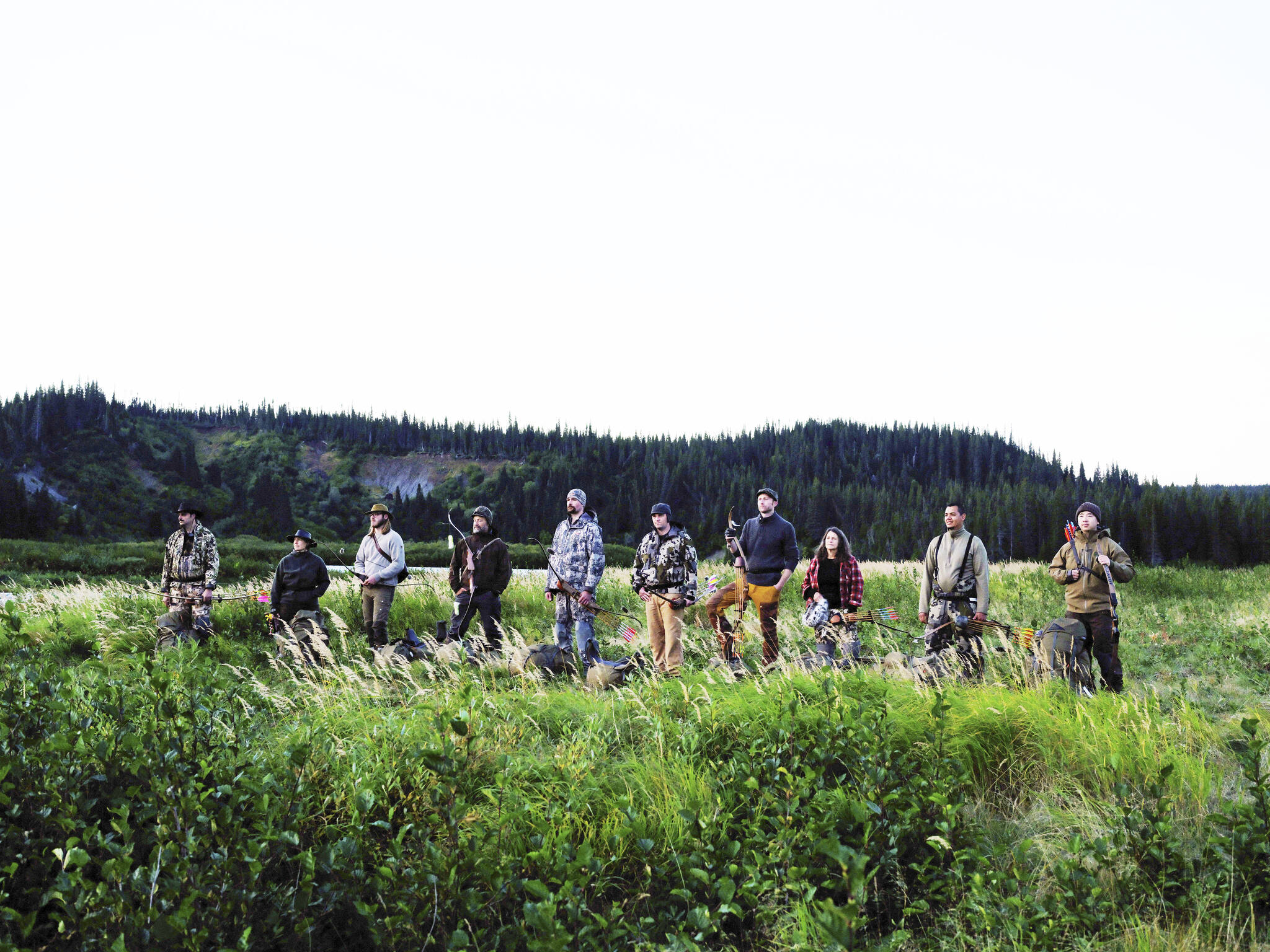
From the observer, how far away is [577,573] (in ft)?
30.4

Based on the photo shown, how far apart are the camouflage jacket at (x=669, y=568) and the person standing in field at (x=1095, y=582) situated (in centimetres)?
344

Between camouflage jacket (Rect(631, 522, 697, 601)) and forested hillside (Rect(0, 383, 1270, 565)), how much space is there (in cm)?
6433

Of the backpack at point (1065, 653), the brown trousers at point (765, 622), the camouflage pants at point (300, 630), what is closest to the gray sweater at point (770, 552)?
the brown trousers at point (765, 622)

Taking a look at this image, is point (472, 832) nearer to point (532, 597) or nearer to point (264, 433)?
point (532, 597)

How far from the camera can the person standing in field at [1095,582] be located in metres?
7.04

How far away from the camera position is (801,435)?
505 ft

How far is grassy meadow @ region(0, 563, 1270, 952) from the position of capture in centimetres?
294

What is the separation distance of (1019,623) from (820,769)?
9.41 metres

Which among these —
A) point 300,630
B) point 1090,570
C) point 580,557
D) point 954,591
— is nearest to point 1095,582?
point 1090,570

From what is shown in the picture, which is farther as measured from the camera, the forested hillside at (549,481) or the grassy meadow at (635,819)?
the forested hillside at (549,481)

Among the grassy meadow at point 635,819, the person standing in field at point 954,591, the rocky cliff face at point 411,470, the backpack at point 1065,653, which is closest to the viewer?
the grassy meadow at point 635,819

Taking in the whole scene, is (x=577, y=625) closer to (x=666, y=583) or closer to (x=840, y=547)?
(x=666, y=583)

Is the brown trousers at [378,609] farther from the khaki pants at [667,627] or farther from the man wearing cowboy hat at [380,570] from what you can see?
the khaki pants at [667,627]

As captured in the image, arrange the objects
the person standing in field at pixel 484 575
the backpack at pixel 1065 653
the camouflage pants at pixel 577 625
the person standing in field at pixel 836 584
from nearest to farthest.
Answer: the backpack at pixel 1065 653
the person standing in field at pixel 836 584
the camouflage pants at pixel 577 625
the person standing in field at pixel 484 575
